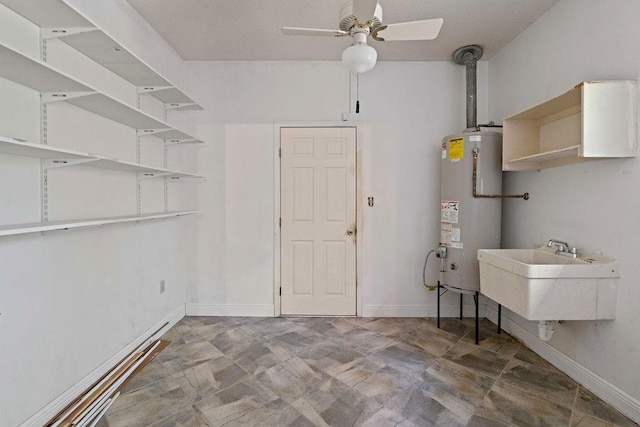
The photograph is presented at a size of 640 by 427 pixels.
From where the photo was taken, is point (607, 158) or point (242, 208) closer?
point (607, 158)

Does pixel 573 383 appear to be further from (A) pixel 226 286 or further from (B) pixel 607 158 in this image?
(A) pixel 226 286

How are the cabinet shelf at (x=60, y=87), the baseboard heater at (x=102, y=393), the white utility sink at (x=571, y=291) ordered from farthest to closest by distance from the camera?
the white utility sink at (x=571, y=291), the baseboard heater at (x=102, y=393), the cabinet shelf at (x=60, y=87)

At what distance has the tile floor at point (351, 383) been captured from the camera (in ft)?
5.61

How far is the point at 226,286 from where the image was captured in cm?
323

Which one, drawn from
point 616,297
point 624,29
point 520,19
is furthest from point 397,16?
point 616,297

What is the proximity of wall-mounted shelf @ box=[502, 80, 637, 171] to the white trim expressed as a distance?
5.34 ft

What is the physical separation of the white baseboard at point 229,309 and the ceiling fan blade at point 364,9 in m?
2.70

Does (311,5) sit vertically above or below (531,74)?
above

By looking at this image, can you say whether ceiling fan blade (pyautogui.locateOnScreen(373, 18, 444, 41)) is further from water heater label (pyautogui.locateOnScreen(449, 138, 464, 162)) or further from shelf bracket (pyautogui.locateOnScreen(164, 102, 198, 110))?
shelf bracket (pyautogui.locateOnScreen(164, 102, 198, 110))

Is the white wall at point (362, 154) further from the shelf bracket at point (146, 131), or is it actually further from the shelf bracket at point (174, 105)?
the shelf bracket at point (146, 131)

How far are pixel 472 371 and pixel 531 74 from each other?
8.01ft

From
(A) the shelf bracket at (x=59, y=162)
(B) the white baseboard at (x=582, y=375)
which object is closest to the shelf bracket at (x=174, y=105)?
(A) the shelf bracket at (x=59, y=162)

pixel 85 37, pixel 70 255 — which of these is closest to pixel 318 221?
pixel 70 255

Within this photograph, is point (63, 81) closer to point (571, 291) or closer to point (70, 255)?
point (70, 255)
